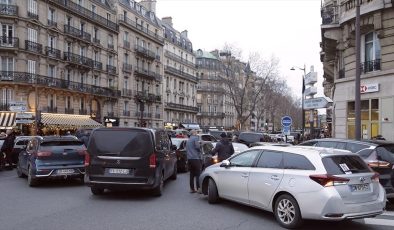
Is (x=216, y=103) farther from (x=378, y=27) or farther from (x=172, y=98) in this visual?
(x=378, y=27)

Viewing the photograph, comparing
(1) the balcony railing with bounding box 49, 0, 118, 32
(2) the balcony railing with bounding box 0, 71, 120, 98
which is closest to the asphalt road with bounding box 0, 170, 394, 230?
(2) the balcony railing with bounding box 0, 71, 120, 98

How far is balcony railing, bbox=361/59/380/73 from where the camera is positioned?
22345 mm

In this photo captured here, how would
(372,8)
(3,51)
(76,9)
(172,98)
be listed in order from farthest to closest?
1. (172,98)
2. (76,9)
3. (3,51)
4. (372,8)

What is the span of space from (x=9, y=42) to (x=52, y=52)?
5.84 metres

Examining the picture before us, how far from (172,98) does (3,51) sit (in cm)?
4432

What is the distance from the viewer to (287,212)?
8.09 meters

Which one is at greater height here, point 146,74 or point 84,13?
point 84,13

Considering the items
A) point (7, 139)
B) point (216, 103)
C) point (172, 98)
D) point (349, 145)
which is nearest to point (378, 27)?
point (349, 145)

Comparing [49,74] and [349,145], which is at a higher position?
[49,74]

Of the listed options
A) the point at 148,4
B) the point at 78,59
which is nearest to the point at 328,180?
the point at 78,59

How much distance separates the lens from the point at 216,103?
110m

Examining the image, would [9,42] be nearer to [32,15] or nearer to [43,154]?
[32,15]

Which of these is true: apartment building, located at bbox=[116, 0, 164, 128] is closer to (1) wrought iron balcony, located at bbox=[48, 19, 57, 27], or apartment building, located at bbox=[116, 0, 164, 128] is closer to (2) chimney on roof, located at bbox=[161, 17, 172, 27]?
(2) chimney on roof, located at bbox=[161, 17, 172, 27]

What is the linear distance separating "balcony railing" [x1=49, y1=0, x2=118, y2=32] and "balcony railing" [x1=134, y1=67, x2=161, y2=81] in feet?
27.2
